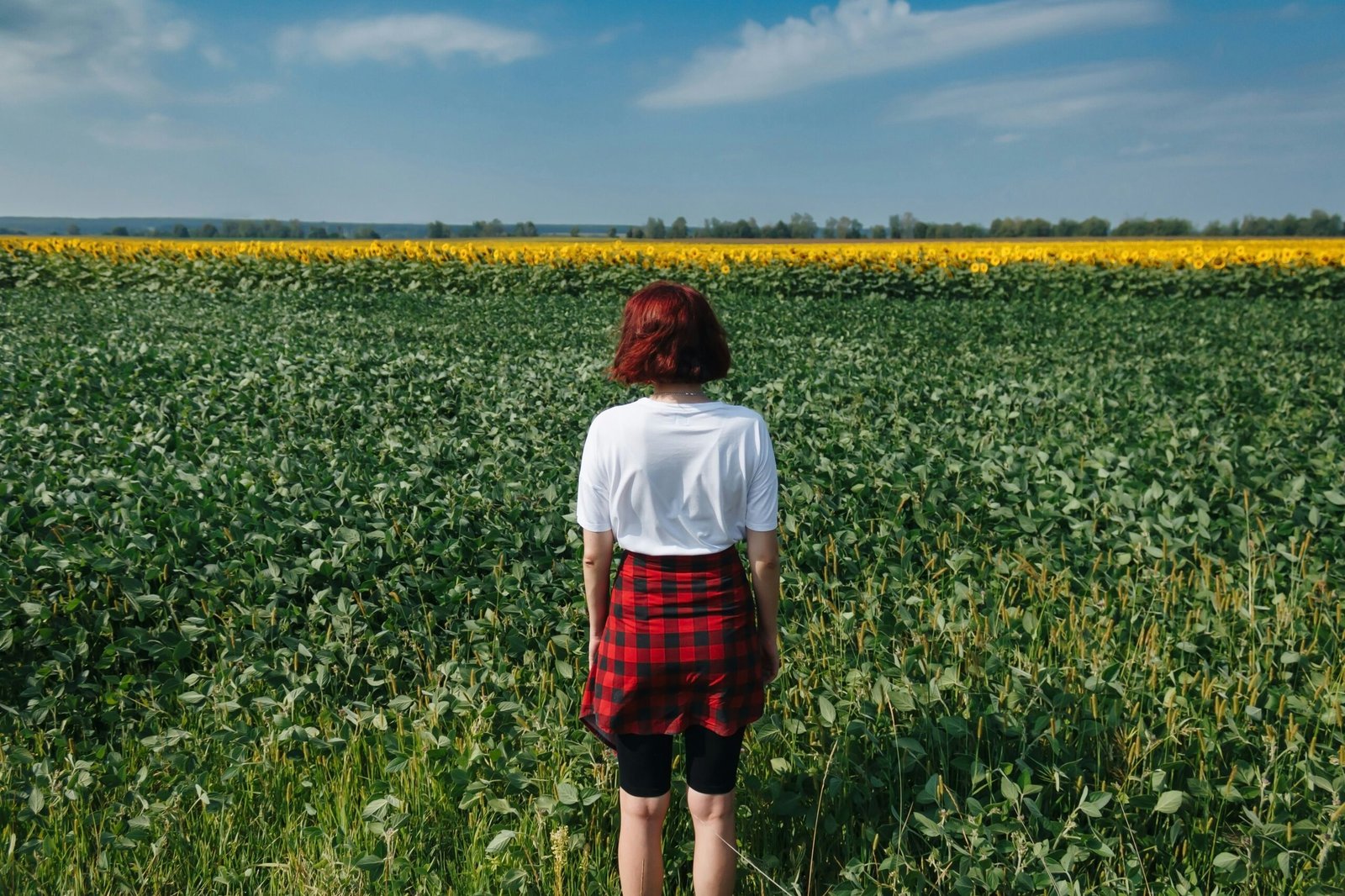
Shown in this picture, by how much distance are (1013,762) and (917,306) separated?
16.9 m

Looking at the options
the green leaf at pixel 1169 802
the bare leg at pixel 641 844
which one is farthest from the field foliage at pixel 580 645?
the bare leg at pixel 641 844

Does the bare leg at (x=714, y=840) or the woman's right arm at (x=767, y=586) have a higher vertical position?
the woman's right arm at (x=767, y=586)

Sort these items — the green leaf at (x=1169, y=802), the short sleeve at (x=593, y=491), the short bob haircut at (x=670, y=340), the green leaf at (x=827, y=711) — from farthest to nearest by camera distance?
the green leaf at (x=827, y=711) → the green leaf at (x=1169, y=802) → the short sleeve at (x=593, y=491) → the short bob haircut at (x=670, y=340)

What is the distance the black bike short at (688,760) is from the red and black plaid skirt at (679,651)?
53 mm

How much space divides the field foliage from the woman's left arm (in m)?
0.66

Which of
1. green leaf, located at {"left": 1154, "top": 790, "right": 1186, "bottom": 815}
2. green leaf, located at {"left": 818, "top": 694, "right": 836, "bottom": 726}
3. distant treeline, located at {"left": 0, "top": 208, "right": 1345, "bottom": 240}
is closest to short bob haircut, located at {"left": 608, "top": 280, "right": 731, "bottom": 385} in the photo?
green leaf, located at {"left": 818, "top": 694, "right": 836, "bottom": 726}

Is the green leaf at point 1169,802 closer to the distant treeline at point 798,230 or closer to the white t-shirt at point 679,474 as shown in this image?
the white t-shirt at point 679,474

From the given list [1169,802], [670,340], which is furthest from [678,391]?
[1169,802]

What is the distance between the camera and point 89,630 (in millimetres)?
4320

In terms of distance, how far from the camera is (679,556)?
96.9 inches

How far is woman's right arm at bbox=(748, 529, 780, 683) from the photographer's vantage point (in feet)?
8.26

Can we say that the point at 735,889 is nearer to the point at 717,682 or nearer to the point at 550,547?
the point at 717,682

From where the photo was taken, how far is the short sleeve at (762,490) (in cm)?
242

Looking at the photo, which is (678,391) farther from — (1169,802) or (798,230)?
(798,230)
